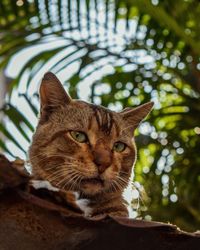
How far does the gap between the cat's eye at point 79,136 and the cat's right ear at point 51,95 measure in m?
0.11

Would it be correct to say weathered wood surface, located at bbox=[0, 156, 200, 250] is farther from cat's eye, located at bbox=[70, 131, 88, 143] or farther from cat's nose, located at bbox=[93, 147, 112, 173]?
cat's eye, located at bbox=[70, 131, 88, 143]

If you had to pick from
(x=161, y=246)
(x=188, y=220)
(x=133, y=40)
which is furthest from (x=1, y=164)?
(x=188, y=220)

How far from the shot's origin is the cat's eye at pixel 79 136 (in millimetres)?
1478

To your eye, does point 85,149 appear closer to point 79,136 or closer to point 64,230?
point 79,136

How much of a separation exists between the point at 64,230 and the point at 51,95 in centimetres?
87

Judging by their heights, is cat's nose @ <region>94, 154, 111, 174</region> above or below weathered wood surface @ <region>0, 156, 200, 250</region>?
below

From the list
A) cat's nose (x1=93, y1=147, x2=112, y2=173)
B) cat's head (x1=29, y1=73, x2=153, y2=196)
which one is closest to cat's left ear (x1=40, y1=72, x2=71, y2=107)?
cat's head (x1=29, y1=73, x2=153, y2=196)

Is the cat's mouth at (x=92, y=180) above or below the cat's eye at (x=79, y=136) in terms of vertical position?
below

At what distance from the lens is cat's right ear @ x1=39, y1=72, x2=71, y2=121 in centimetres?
155

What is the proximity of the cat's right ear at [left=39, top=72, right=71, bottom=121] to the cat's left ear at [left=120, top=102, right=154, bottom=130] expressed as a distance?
17 cm

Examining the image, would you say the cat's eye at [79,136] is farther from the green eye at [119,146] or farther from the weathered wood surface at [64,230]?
the weathered wood surface at [64,230]

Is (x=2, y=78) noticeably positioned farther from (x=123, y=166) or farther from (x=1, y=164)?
(x=1, y=164)

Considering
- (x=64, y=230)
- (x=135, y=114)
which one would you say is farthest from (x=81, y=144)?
(x=64, y=230)

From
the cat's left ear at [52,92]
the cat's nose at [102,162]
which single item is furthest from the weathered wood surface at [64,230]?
the cat's left ear at [52,92]
